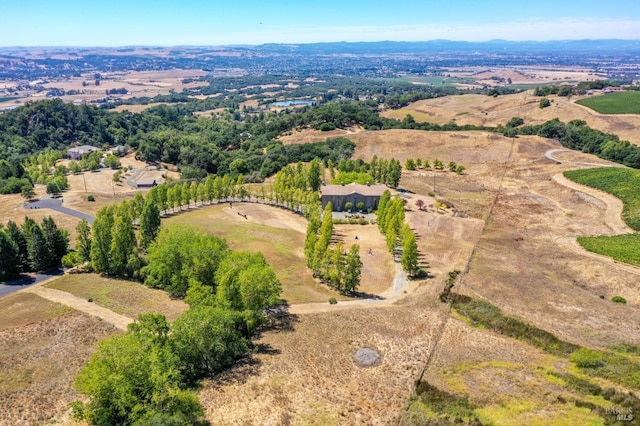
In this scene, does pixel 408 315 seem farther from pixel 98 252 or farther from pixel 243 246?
pixel 98 252

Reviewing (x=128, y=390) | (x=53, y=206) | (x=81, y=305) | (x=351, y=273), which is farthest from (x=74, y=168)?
(x=128, y=390)

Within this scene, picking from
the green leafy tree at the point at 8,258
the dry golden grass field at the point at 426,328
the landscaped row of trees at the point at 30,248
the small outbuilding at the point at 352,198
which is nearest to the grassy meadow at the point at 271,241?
the dry golden grass field at the point at 426,328

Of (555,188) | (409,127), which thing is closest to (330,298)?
(555,188)

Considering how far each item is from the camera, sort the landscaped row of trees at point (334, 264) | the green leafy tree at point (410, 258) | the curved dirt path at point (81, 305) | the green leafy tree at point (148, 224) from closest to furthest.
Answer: the curved dirt path at point (81, 305)
the landscaped row of trees at point (334, 264)
the green leafy tree at point (410, 258)
the green leafy tree at point (148, 224)

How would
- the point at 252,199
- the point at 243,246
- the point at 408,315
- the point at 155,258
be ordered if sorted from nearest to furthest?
1. the point at 408,315
2. the point at 155,258
3. the point at 243,246
4. the point at 252,199

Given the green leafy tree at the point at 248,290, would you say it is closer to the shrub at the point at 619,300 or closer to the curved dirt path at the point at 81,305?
the curved dirt path at the point at 81,305

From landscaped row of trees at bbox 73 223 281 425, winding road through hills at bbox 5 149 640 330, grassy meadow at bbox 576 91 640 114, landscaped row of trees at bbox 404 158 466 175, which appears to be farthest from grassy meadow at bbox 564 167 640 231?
landscaped row of trees at bbox 73 223 281 425
